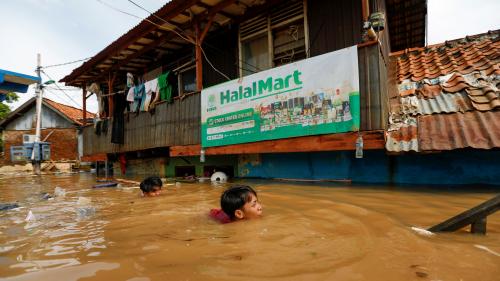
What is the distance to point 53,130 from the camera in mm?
24750

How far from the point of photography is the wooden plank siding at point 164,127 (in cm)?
830

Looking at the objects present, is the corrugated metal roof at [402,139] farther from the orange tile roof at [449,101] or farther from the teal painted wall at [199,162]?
the teal painted wall at [199,162]

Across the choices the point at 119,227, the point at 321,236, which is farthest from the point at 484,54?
the point at 119,227

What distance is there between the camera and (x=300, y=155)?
700cm

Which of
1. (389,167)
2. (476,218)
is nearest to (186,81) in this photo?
(389,167)

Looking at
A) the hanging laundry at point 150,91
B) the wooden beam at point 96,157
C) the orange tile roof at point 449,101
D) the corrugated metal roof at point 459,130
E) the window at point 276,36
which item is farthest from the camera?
the wooden beam at point 96,157

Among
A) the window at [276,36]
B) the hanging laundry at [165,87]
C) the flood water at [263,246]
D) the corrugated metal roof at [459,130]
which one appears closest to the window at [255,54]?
the window at [276,36]

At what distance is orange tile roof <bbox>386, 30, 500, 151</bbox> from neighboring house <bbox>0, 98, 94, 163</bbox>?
2505 cm

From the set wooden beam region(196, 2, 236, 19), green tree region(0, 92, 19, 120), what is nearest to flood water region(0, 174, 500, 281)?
wooden beam region(196, 2, 236, 19)

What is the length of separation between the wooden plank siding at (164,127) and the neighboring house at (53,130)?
15.8 meters

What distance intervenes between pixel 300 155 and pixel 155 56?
7.80 m

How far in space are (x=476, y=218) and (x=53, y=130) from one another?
1148 inches

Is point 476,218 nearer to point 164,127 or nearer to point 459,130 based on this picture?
point 459,130

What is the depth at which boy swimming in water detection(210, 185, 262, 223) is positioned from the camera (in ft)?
10.1
